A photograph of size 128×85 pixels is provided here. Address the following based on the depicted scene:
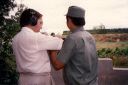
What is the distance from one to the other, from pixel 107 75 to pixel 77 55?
5544 millimetres

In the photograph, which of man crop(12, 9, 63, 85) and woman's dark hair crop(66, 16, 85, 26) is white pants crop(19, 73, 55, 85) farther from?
woman's dark hair crop(66, 16, 85, 26)

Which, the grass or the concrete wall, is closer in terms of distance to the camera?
the concrete wall

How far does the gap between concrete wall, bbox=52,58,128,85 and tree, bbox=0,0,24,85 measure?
3.91ft

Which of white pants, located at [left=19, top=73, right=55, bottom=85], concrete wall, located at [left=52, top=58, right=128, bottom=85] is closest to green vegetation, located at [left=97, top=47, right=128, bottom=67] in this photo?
concrete wall, located at [left=52, top=58, right=128, bottom=85]

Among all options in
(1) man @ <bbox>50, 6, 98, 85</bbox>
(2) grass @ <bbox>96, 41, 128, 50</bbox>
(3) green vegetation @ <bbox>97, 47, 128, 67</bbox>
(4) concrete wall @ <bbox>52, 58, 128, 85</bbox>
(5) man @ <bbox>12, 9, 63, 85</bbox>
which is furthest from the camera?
(2) grass @ <bbox>96, 41, 128, 50</bbox>

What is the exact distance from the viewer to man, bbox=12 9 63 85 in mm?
4523

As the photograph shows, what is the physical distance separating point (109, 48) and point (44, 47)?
13430 mm

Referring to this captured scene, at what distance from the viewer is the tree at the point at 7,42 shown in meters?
10.1

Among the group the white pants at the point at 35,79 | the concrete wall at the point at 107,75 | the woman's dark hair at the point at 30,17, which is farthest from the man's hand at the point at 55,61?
the concrete wall at the point at 107,75

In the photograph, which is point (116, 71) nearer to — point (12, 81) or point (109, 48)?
point (12, 81)

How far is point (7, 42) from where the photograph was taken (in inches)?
396

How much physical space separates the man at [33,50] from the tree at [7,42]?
5.44 metres

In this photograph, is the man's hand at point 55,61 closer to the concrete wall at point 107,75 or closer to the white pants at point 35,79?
the white pants at point 35,79

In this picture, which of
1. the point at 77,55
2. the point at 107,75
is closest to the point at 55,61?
the point at 77,55
